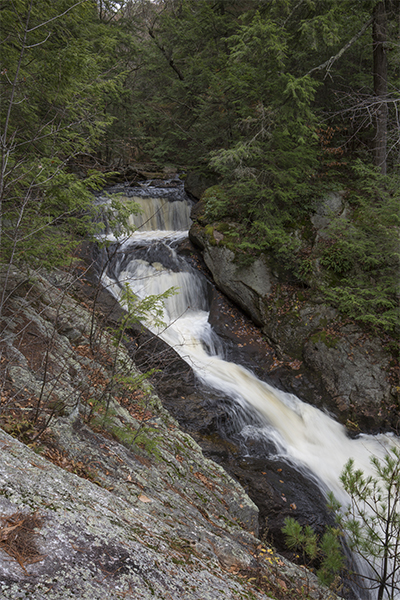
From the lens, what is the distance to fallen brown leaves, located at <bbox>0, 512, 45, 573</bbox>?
1.43 metres

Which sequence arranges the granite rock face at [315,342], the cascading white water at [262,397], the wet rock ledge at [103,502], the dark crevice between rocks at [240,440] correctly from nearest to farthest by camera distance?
the wet rock ledge at [103,502]
the dark crevice between rocks at [240,440]
the cascading white water at [262,397]
the granite rock face at [315,342]

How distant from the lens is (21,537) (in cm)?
152

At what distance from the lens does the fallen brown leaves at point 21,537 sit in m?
1.43

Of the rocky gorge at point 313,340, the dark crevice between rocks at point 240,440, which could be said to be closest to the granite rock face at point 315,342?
the rocky gorge at point 313,340

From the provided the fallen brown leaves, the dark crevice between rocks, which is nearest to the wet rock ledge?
the fallen brown leaves

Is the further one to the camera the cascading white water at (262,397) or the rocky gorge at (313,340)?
the rocky gorge at (313,340)

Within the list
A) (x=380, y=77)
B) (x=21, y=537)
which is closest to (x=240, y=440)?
(x=21, y=537)

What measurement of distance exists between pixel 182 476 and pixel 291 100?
30.7ft

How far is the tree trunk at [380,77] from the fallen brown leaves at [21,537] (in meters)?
10.8

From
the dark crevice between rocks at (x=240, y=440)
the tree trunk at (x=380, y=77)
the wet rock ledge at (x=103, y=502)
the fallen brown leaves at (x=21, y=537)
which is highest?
the tree trunk at (x=380, y=77)

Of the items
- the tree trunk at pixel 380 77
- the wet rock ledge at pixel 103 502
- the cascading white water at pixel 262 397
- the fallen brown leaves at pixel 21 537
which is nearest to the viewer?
the fallen brown leaves at pixel 21 537

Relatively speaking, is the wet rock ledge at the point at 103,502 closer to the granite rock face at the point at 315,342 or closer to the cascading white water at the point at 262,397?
the cascading white water at the point at 262,397

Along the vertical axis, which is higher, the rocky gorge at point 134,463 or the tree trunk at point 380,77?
the tree trunk at point 380,77

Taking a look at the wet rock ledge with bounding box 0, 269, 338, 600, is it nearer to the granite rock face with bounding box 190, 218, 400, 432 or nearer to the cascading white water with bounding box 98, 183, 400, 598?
the cascading white water with bounding box 98, 183, 400, 598
